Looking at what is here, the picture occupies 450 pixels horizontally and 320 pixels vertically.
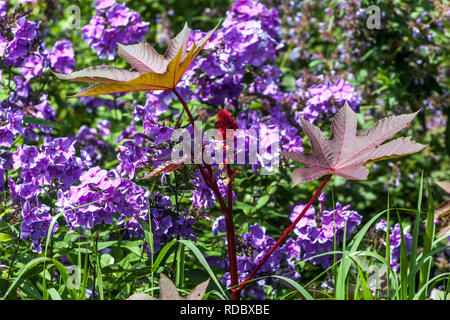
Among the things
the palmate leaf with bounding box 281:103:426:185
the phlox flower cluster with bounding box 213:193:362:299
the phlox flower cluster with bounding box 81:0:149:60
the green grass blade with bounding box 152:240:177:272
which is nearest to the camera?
the palmate leaf with bounding box 281:103:426:185

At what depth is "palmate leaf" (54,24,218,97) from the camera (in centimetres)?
135

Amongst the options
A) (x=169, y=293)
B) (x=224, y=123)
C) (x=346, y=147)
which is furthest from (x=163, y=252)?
(x=346, y=147)

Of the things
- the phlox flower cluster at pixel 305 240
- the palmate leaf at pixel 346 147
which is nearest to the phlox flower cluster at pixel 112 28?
the phlox flower cluster at pixel 305 240

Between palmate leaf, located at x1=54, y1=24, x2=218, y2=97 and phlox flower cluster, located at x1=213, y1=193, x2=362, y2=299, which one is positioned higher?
palmate leaf, located at x1=54, y1=24, x2=218, y2=97

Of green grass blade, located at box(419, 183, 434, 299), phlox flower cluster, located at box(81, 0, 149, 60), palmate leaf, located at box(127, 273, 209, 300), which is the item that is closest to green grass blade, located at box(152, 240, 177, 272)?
palmate leaf, located at box(127, 273, 209, 300)

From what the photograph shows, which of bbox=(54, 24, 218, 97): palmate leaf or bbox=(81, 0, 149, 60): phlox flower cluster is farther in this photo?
bbox=(81, 0, 149, 60): phlox flower cluster

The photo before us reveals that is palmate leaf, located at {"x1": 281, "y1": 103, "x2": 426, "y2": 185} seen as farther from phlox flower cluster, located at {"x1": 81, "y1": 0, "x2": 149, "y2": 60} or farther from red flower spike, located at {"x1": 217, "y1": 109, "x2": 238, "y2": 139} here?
phlox flower cluster, located at {"x1": 81, "y1": 0, "x2": 149, "y2": 60}

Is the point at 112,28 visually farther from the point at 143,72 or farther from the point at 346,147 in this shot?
the point at 346,147

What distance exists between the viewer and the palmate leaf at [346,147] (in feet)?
4.38

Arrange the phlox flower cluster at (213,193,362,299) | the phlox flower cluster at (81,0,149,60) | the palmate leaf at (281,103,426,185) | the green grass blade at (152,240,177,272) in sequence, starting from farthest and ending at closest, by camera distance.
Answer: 1. the phlox flower cluster at (81,0,149,60)
2. the phlox flower cluster at (213,193,362,299)
3. the green grass blade at (152,240,177,272)
4. the palmate leaf at (281,103,426,185)

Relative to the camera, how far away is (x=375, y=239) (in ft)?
6.52

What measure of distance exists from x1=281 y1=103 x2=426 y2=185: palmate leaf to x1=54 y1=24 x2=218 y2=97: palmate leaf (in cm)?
34

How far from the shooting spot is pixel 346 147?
1.42 meters

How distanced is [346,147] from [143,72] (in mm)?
573
